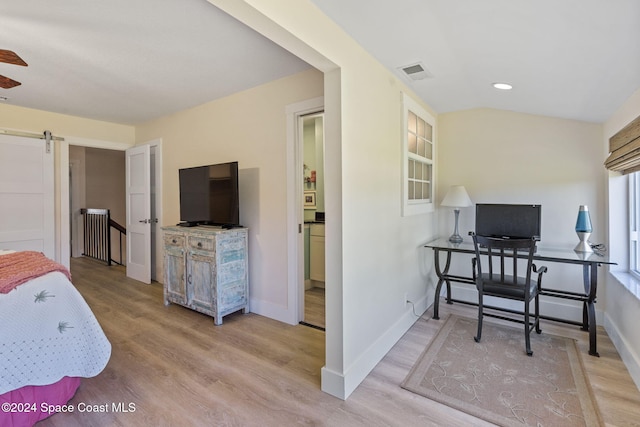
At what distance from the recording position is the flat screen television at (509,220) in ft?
9.52

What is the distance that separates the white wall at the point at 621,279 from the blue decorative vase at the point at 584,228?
140mm

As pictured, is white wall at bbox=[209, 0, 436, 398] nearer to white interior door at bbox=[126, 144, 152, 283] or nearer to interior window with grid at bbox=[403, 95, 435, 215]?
interior window with grid at bbox=[403, 95, 435, 215]

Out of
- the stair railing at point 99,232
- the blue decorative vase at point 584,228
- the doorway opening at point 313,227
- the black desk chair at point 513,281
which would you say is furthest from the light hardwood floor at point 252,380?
the stair railing at point 99,232

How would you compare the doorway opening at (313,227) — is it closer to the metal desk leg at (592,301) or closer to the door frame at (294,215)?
the door frame at (294,215)

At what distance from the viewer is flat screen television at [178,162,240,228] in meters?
3.07

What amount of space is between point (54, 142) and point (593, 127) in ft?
20.3

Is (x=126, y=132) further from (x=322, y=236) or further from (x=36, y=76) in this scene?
(x=322, y=236)

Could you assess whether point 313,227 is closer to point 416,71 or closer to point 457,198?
point 457,198

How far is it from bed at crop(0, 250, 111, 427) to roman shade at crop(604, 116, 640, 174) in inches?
138

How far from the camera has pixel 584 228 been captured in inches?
104

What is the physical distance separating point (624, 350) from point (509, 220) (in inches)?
50.4

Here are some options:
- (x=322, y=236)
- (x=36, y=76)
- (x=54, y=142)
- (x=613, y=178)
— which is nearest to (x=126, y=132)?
(x=54, y=142)

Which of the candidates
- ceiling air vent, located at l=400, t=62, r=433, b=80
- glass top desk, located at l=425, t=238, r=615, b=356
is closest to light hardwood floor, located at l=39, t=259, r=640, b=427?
glass top desk, located at l=425, t=238, r=615, b=356

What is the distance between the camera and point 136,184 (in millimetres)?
4402
